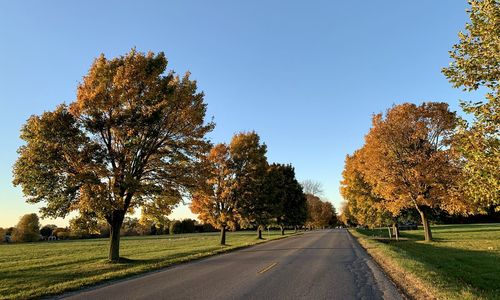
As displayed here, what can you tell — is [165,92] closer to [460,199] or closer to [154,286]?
[154,286]

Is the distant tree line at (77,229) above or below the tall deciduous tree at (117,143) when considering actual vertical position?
below

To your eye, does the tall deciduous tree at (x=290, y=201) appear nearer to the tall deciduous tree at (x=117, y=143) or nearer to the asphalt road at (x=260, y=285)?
the tall deciduous tree at (x=117, y=143)

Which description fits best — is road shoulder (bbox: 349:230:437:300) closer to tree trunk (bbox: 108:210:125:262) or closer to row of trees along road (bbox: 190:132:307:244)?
tree trunk (bbox: 108:210:125:262)

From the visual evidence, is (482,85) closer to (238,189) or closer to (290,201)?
(238,189)

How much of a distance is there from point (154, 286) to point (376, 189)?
24089 mm

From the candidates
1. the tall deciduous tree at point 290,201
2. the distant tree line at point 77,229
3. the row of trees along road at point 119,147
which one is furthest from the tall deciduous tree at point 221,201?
the tall deciduous tree at point 290,201

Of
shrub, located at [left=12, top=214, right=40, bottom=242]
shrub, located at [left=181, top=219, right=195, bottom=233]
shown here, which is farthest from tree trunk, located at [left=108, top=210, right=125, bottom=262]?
shrub, located at [left=181, top=219, right=195, bottom=233]

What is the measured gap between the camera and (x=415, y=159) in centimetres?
2803

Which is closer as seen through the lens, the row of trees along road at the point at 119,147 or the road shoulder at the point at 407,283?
the road shoulder at the point at 407,283

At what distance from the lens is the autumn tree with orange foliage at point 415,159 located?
88.9 ft

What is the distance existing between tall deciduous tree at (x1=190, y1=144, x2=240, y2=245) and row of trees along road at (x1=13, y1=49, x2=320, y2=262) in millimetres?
13497

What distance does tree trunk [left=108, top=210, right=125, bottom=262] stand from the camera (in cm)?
1948

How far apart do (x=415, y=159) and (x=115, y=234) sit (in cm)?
2234

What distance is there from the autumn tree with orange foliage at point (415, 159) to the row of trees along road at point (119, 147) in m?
15.5
